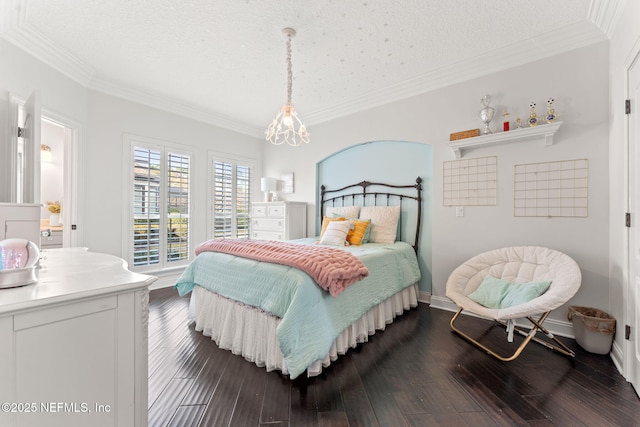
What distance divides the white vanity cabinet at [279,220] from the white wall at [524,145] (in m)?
1.59

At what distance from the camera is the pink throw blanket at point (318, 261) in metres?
1.88

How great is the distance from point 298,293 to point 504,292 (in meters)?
1.82

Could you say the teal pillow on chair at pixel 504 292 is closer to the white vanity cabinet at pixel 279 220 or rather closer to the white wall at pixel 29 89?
the white vanity cabinet at pixel 279 220

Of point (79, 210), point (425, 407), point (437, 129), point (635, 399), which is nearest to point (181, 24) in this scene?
point (79, 210)

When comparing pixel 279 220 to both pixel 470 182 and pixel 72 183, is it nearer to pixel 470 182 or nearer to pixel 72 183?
pixel 72 183

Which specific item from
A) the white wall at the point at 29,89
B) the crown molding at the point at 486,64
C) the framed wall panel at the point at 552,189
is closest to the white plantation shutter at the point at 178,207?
the white wall at the point at 29,89

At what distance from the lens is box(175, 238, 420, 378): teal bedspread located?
1.74 metres

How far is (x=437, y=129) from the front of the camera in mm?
3273

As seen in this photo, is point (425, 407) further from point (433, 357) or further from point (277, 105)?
point (277, 105)

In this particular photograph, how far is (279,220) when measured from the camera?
435 centimetres

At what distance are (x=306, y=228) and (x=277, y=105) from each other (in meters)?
2.05

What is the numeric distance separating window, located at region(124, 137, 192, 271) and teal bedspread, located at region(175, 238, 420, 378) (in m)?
1.53

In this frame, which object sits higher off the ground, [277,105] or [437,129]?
[277,105]

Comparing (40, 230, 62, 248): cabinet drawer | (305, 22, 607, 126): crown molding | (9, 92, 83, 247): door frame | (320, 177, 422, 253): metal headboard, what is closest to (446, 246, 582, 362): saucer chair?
(320, 177, 422, 253): metal headboard
